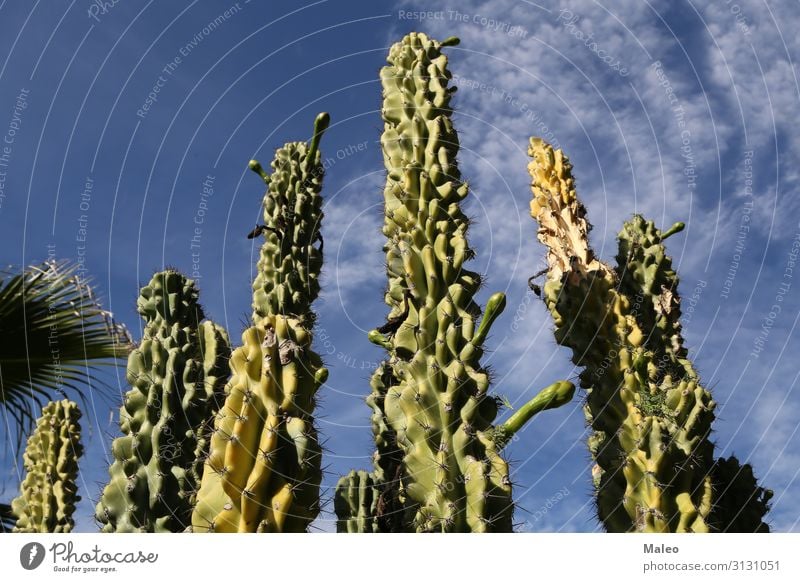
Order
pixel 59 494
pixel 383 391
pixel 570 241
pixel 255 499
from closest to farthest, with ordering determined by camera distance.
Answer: pixel 255 499 < pixel 383 391 < pixel 570 241 < pixel 59 494

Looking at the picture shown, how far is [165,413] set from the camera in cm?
552

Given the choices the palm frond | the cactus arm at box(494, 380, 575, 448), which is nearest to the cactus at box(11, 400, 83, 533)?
the palm frond

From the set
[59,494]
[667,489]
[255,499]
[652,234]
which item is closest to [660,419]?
[667,489]

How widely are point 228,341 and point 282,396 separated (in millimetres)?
2233

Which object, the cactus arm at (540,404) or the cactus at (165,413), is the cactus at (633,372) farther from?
the cactus at (165,413)

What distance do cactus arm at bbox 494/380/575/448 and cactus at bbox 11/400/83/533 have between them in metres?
6.35

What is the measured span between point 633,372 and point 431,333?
6.86ft

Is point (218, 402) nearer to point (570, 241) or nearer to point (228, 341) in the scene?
point (228, 341)

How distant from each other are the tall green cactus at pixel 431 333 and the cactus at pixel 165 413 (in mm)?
1368

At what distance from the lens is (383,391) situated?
20.9 feet
